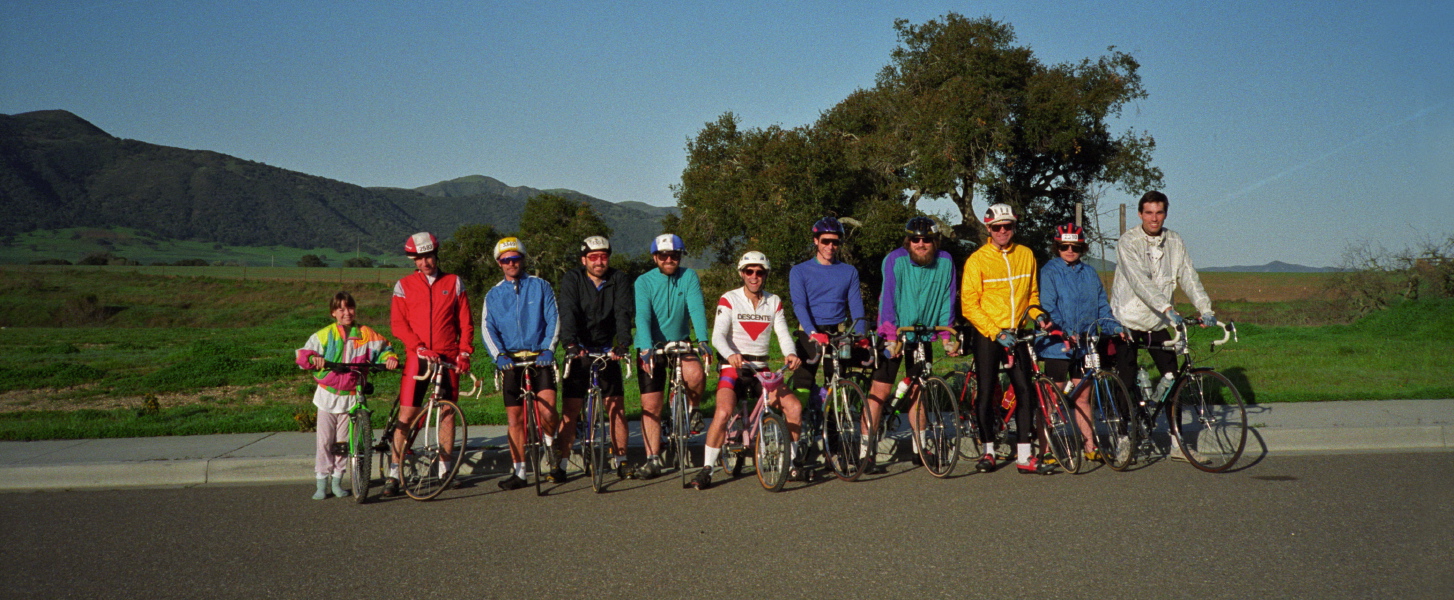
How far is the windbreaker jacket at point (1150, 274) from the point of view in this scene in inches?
292

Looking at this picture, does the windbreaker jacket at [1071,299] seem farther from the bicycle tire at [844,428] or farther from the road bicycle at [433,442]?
the road bicycle at [433,442]

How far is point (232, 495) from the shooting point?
7.31 meters

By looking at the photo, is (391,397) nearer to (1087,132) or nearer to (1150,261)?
(1150,261)

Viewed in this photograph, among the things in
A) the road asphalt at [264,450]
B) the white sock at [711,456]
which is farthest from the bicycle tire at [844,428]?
the white sock at [711,456]

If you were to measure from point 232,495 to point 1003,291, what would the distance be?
6.24 meters

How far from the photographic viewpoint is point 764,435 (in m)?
7.02

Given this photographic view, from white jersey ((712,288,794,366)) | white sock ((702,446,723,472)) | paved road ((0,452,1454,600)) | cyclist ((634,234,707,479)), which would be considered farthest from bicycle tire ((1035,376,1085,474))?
cyclist ((634,234,707,479))

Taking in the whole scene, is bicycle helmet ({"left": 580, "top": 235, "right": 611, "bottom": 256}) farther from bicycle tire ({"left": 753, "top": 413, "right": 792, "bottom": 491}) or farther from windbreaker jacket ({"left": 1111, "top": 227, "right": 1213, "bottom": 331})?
windbreaker jacket ({"left": 1111, "top": 227, "right": 1213, "bottom": 331})

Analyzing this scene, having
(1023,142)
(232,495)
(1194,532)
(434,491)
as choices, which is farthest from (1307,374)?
(1023,142)

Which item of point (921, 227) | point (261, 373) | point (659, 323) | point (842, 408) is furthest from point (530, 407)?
point (261, 373)

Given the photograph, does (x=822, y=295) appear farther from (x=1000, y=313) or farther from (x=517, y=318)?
(x=517, y=318)

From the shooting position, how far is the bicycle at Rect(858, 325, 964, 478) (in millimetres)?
7238

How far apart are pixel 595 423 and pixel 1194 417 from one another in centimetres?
468

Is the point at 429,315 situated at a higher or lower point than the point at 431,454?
higher
